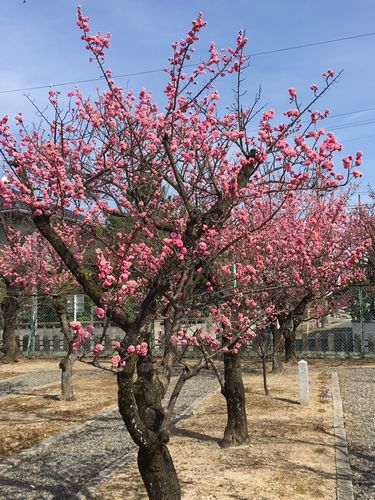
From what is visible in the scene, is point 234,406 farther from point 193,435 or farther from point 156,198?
point 156,198

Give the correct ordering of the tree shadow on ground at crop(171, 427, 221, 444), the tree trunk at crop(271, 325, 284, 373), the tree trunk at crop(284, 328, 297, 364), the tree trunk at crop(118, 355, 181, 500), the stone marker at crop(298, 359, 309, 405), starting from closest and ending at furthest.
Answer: the tree trunk at crop(118, 355, 181, 500), the tree shadow on ground at crop(171, 427, 221, 444), the stone marker at crop(298, 359, 309, 405), the tree trunk at crop(271, 325, 284, 373), the tree trunk at crop(284, 328, 297, 364)

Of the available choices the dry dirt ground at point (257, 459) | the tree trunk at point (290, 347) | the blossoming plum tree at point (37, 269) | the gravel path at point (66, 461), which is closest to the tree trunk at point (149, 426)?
the dry dirt ground at point (257, 459)

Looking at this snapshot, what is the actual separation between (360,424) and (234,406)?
251cm

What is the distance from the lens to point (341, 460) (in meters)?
6.32

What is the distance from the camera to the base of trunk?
4184mm

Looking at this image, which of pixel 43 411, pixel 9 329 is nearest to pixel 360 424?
pixel 43 411

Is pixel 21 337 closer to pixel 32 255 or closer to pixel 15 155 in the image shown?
pixel 32 255

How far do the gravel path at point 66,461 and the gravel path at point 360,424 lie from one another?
9.86 feet

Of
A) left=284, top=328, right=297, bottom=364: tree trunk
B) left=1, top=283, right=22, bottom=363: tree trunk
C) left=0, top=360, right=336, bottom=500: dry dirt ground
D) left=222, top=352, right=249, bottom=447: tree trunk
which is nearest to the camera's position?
left=0, top=360, right=336, bottom=500: dry dirt ground

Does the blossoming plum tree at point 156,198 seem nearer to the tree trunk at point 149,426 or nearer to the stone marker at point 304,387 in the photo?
the tree trunk at point 149,426

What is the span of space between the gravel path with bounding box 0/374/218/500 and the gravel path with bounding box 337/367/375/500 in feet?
9.86

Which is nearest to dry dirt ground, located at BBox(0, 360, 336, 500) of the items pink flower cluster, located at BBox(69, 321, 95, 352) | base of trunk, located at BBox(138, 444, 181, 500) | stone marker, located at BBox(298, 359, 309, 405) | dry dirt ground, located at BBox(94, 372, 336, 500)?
dry dirt ground, located at BBox(94, 372, 336, 500)

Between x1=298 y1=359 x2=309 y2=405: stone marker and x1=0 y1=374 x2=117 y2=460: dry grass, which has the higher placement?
x1=298 y1=359 x2=309 y2=405: stone marker

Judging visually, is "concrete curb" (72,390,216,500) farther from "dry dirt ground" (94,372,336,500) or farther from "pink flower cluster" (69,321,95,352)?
"pink flower cluster" (69,321,95,352)
